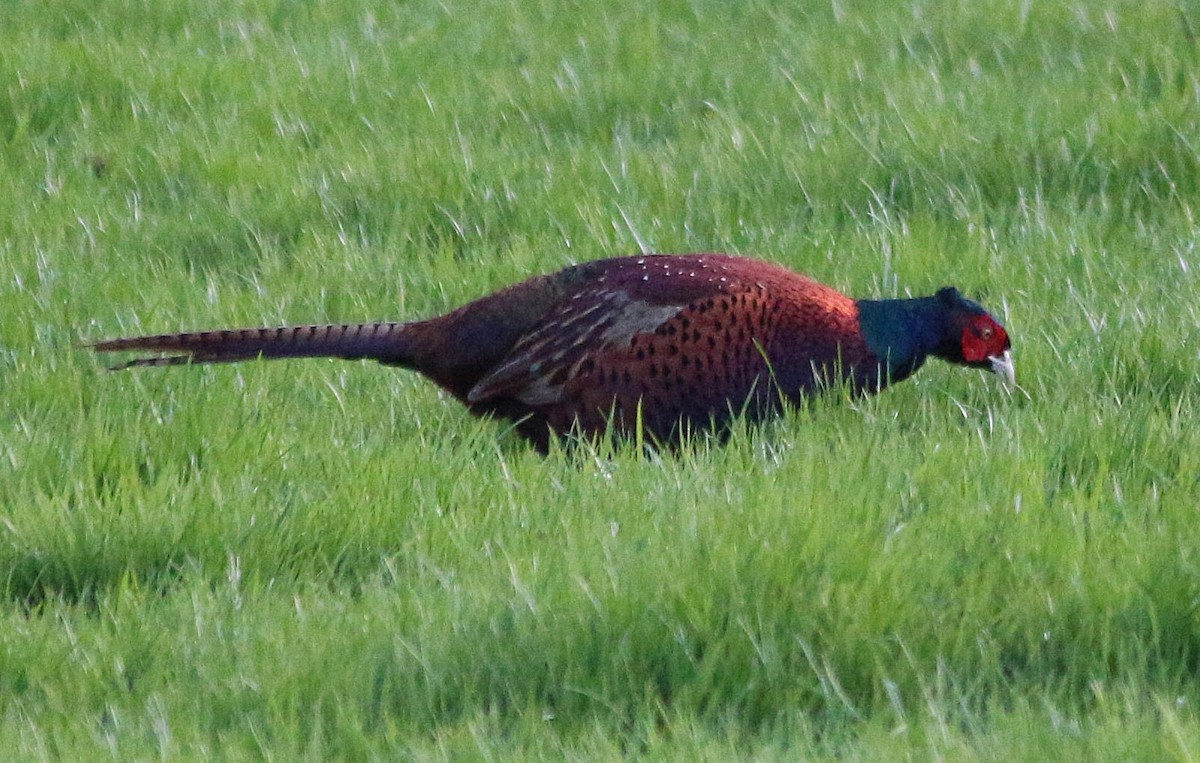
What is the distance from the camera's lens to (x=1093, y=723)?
2324mm

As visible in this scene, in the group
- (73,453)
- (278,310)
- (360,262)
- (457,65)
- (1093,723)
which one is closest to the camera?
(1093,723)

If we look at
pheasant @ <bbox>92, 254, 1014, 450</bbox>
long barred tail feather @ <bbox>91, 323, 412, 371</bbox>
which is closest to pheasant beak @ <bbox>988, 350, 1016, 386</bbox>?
pheasant @ <bbox>92, 254, 1014, 450</bbox>

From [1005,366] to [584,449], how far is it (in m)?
1.11

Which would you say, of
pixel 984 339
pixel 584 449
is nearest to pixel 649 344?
pixel 584 449

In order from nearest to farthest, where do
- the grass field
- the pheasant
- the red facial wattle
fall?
the grass field → the pheasant → the red facial wattle

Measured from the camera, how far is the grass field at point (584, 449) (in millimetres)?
2586

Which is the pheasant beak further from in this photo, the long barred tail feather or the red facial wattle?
the long barred tail feather

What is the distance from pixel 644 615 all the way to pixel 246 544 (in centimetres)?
87

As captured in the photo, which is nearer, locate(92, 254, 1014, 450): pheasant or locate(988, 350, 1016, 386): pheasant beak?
locate(92, 254, 1014, 450): pheasant

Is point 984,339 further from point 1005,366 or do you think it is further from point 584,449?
point 584,449

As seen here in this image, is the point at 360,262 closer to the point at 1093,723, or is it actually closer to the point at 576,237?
the point at 576,237

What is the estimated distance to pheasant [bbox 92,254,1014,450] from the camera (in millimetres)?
3979

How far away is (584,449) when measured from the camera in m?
3.79

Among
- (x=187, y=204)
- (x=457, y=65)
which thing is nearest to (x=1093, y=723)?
(x=187, y=204)
